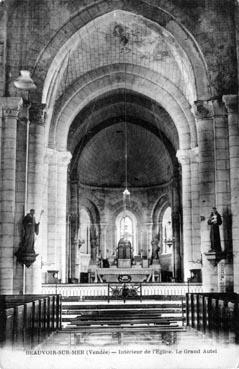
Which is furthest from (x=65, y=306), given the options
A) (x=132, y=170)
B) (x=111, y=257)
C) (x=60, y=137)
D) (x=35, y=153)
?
(x=132, y=170)

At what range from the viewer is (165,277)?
30391 millimetres

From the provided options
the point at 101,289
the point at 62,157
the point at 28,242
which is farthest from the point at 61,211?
the point at 28,242

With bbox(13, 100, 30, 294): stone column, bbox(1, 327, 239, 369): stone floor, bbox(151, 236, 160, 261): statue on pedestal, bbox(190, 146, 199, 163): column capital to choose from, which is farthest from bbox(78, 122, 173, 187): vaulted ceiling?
bbox(1, 327, 239, 369): stone floor

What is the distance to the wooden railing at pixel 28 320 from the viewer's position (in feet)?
23.7

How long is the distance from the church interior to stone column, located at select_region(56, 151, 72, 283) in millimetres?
68

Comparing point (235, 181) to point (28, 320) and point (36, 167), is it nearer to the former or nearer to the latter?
point (36, 167)

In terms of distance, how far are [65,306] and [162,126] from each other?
15.8 metres

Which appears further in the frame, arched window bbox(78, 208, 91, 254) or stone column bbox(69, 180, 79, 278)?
arched window bbox(78, 208, 91, 254)

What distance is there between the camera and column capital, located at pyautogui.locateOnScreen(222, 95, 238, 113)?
15930mm

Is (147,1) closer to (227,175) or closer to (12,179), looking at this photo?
(227,175)

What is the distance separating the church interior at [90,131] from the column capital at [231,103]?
33mm

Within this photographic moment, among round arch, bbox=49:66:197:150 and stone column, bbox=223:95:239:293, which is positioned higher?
round arch, bbox=49:66:197:150

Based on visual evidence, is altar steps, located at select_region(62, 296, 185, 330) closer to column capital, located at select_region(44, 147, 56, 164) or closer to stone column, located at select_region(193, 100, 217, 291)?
stone column, located at select_region(193, 100, 217, 291)

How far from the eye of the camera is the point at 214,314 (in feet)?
32.0
